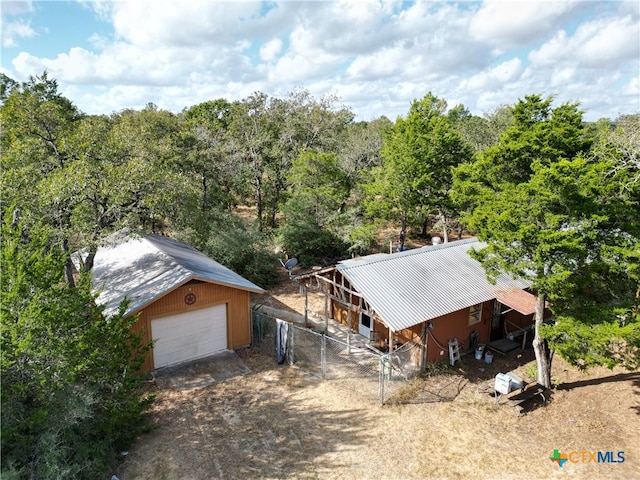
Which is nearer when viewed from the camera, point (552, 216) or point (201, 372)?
point (552, 216)

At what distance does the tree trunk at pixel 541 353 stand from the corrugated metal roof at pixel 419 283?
2.18m

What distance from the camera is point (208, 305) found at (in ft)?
50.0

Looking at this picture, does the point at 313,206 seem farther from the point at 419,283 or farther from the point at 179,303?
the point at 179,303

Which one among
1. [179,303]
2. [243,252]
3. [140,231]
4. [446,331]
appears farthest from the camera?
[243,252]

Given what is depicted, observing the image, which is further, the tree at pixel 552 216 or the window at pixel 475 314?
the window at pixel 475 314

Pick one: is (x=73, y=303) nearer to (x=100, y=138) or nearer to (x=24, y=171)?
(x=24, y=171)

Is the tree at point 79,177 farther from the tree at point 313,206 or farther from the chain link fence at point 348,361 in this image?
the tree at point 313,206

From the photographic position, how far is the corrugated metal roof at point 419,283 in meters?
13.9

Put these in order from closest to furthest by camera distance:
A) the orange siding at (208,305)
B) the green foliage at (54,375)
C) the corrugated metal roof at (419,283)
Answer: the green foliage at (54,375) < the corrugated metal roof at (419,283) < the orange siding at (208,305)

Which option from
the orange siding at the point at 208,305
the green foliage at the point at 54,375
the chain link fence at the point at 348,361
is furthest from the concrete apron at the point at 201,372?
the green foliage at the point at 54,375

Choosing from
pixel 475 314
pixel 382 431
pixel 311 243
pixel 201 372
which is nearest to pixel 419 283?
pixel 475 314

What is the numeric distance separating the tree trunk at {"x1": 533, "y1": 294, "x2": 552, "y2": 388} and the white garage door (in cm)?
1128

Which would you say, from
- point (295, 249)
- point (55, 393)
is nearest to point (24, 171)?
point (55, 393)

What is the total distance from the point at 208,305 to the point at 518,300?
38.6ft
